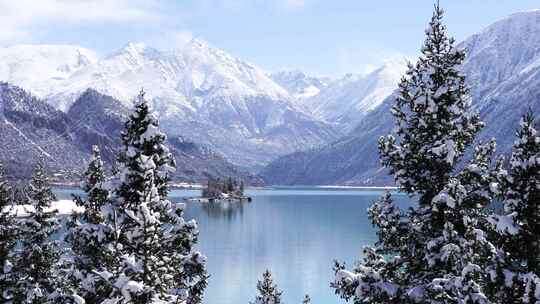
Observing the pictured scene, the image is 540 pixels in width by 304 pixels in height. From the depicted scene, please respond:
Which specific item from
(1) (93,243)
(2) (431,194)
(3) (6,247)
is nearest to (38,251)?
(3) (6,247)

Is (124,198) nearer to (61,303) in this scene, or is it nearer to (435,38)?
(61,303)

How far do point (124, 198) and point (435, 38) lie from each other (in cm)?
1484

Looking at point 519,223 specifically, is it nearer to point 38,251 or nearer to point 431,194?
point 431,194

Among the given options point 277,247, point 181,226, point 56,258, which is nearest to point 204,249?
point 277,247

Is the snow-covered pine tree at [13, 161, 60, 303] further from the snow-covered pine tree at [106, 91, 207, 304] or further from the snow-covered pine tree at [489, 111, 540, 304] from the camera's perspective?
the snow-covered pine tree at [489, 111, 540, 304]

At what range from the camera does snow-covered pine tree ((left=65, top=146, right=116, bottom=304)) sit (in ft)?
81.4

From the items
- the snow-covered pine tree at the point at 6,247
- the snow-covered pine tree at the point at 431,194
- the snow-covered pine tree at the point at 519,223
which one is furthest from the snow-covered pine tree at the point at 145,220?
the snow-covered pine tree at the point at 519,223

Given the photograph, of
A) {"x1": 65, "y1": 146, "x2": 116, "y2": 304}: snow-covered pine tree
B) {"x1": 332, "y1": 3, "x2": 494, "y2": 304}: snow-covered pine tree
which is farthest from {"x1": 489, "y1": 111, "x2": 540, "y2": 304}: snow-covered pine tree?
{"x1": 65, "y1": 146, "x2": 116, "y2": 304}: snow-covered pine tree

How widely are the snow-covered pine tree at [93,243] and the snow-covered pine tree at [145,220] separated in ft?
1.78

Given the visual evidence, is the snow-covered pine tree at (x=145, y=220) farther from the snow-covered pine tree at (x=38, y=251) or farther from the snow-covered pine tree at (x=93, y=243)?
the snow-covered pine tree at (x=38, y=251)

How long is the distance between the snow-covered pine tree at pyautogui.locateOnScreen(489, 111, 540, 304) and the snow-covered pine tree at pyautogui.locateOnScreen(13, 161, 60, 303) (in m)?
24.8

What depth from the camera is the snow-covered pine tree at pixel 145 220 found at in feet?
73.6

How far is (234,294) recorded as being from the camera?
360 ft

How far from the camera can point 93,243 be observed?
26172 millimetres
